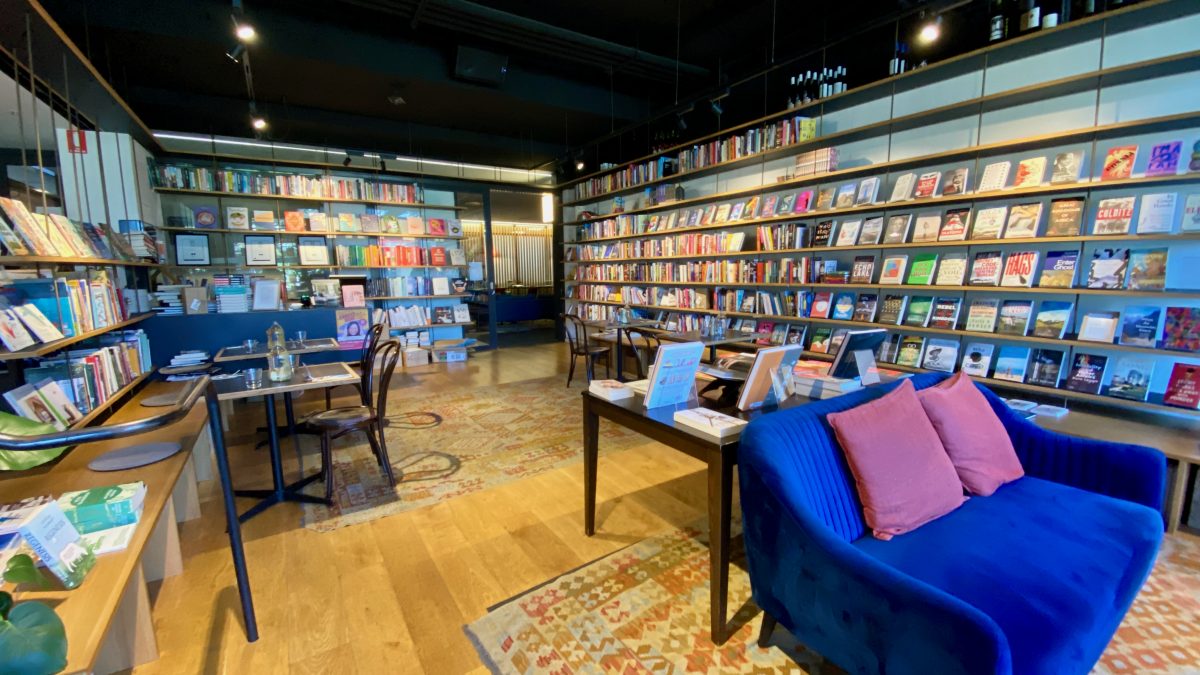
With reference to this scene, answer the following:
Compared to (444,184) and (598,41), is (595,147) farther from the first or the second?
(598,41)

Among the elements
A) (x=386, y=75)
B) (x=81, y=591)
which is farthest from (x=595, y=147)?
(x=81, y=591)

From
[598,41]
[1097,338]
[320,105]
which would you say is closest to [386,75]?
[320,105]

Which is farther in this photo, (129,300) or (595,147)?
(595,147)

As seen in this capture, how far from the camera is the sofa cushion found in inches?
46.7

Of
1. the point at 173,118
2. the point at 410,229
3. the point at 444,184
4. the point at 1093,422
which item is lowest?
the point at 1093,422

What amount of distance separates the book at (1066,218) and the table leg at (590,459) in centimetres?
319

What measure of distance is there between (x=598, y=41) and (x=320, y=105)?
3.74 metres

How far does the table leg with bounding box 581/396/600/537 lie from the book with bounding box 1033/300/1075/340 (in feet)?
10.1

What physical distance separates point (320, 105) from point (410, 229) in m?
1.81

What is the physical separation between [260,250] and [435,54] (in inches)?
→ 137

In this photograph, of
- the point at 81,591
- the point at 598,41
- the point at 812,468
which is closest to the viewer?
the point at 81,591

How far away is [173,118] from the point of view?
6.12m

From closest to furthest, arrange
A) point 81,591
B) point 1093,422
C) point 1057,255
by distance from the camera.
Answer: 1. point 81,591
2. point 1093,422
3. point 1057,255

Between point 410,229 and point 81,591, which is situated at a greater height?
point 410,229
